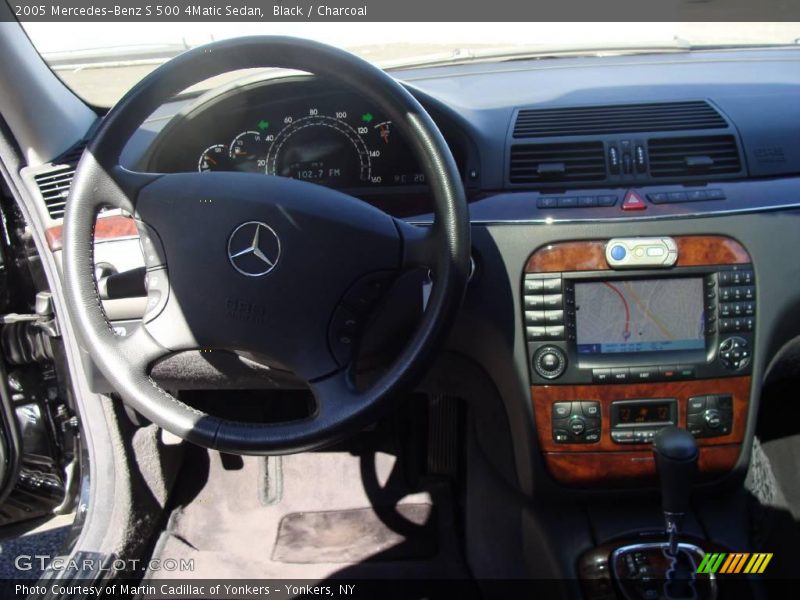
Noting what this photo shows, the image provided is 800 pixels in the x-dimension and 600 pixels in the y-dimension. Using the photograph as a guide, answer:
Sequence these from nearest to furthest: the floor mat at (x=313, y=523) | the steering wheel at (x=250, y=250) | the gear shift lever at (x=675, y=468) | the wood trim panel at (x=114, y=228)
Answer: the steering wheel at (x=250, y=250) → the gear shift lever at (x=675, y=468) → the wood trim panel at (x=114, y=228) → the floor mat at (x=313, y=523)

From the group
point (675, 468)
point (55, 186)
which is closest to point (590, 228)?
point (675, 468)

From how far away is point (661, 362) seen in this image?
180 cm

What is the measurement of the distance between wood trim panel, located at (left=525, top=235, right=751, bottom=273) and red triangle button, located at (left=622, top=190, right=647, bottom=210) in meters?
0.11

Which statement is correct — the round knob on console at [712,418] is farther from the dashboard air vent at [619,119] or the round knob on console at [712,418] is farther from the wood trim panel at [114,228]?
the wood trim panel at [114,228]

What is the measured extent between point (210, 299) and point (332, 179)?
0.63m

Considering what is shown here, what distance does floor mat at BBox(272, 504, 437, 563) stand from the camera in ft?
7.88

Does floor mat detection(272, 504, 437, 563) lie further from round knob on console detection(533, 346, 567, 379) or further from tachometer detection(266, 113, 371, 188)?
tachometer detection(266, 113, 371, 188)

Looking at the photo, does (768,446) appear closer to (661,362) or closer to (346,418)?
(661,362)

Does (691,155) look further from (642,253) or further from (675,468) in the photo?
(675,468)

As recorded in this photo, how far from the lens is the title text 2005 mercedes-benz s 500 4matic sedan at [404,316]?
1513 mm

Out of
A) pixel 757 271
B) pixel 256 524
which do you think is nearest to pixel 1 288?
pixel 256 524

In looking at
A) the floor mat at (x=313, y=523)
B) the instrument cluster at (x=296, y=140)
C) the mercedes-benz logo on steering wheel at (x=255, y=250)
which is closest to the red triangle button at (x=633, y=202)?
the instrument cluster at (x=296, y=140)

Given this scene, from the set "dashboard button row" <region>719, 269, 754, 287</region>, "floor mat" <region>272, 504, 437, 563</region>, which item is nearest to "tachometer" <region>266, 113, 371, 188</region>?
"dashboard button row" <region>719, 269, 754, 287</region>

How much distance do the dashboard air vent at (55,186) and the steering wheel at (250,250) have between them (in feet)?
1.97
